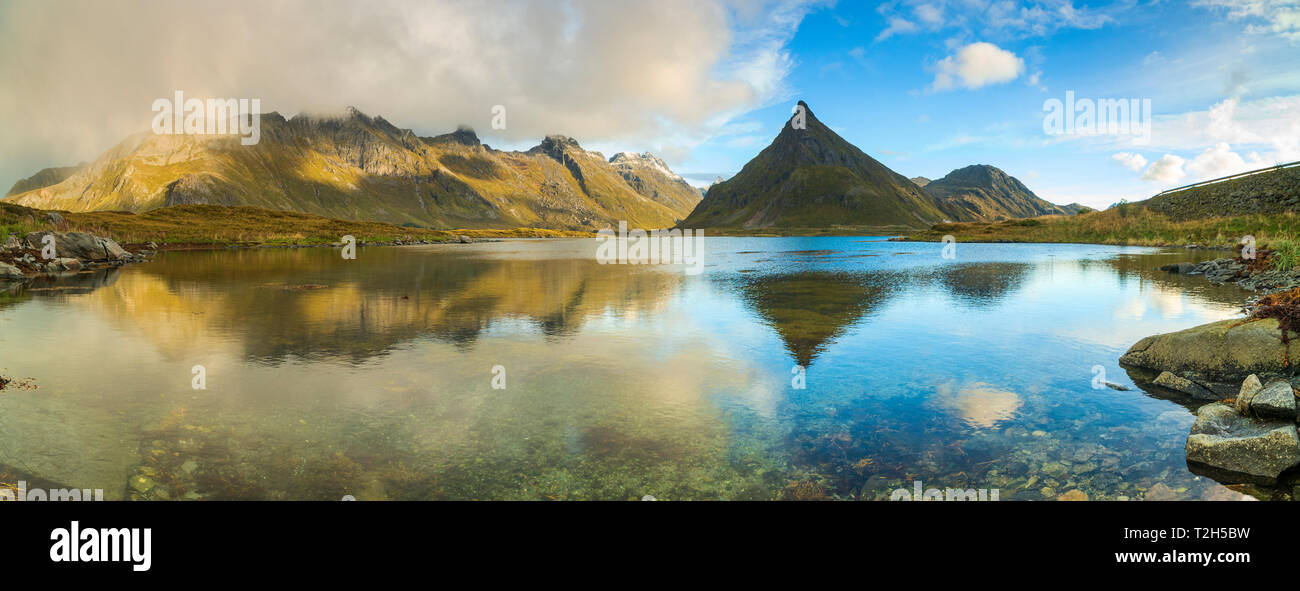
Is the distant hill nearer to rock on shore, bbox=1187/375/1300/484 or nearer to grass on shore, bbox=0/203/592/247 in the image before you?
rock on shore, bbox=1187/375/1300/484

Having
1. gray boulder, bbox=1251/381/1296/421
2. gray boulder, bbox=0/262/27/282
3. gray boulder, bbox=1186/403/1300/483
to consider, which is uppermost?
gray boulder, bbox=0/262/27/282

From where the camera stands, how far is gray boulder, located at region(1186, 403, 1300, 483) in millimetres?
8453

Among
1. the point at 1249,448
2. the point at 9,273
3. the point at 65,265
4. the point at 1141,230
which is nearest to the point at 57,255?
the point at 65,265

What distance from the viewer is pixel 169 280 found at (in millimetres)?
40250

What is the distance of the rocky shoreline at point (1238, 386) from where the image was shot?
28.2 feet

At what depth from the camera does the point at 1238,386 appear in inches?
496

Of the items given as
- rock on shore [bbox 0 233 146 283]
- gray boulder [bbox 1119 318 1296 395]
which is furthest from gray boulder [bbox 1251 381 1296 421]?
rock on shore [bbox 0 233 146 283]

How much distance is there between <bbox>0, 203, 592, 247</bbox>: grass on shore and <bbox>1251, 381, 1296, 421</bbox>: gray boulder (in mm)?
81181

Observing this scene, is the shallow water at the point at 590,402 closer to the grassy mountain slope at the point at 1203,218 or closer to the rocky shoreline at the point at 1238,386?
the rocky shoreline at the point at 1238,386

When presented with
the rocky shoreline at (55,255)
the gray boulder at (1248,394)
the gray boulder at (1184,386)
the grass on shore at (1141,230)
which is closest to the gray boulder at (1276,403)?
the gray boulder at (1248,394)

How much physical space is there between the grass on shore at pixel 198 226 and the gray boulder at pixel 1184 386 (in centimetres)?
8091
